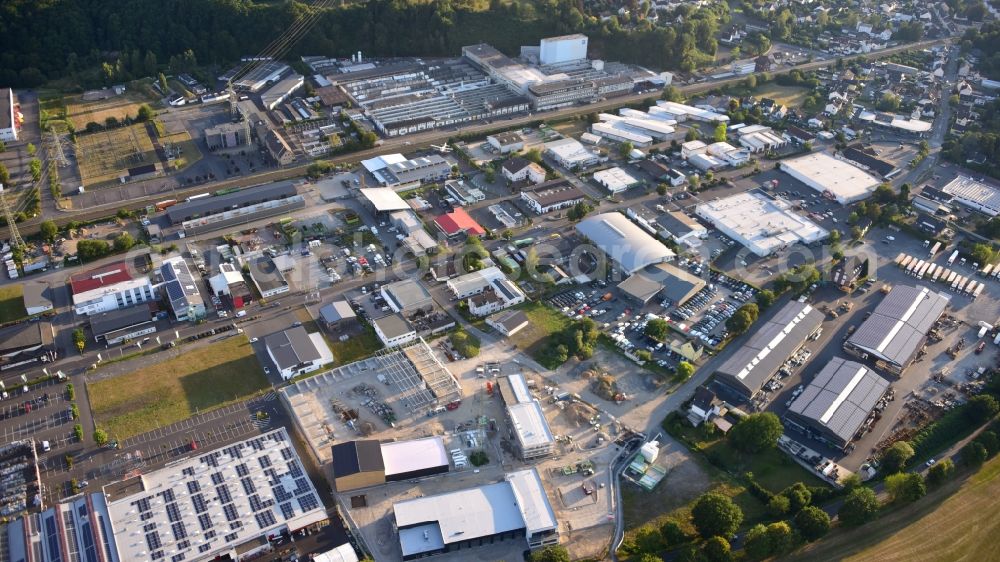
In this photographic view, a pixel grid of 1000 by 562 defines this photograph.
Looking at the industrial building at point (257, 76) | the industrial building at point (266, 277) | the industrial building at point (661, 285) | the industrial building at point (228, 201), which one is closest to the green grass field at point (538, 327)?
the industrial building at point (661, 285)

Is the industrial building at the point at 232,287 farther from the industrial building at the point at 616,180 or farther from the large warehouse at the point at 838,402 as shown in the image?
the large warehouse at the point at 838,402

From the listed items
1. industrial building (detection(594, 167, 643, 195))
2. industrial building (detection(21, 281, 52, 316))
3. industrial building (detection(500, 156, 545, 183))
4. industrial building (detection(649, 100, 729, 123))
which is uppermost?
industrial building (detection(649, 100, 729, 123))

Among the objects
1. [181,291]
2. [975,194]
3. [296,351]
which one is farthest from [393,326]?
[975,194]

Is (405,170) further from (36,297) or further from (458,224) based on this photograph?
(36,297)

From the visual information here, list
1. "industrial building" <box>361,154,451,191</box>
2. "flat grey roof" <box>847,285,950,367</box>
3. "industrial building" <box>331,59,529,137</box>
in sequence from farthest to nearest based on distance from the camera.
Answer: "industrial building" <box>331,59,529,137</box> < "industrial building" <box>361,154,451,191</box> < "flat grey roof" <box>847,285,950,367</box>

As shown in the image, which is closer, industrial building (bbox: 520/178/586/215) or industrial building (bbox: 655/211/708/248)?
industrial building (bbox: 655/211/708/248)

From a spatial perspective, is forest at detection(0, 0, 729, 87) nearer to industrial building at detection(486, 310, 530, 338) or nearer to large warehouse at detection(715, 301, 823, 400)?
large warehouse at detection(715, 301, 823, 400)

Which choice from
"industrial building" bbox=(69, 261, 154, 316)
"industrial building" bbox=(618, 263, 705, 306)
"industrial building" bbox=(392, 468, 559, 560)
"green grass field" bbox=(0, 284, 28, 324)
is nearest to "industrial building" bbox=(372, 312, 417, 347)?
"industrial building" bbox=(392, 468, 559, 560)
